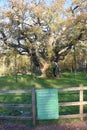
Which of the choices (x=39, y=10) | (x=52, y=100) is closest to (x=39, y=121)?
(x=52, y=100)

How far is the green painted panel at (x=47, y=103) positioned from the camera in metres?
9.30

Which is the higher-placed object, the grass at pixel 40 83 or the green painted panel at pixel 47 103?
the green painted panel at pixel 47 103

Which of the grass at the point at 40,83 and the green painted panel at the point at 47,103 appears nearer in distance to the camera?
the green painted panel at the point at 47,103

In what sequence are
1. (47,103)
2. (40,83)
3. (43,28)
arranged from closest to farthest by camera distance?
(47,103), (40,83), (43,28)

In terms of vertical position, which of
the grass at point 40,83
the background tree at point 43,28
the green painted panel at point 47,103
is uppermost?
the background tree at point 43,28

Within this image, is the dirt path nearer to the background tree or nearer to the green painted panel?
the green painted panel

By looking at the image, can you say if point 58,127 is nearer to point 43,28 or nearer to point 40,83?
point 40,83

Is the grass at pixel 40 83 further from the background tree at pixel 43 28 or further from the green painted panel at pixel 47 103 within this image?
the green painted panel at pixel 47 103

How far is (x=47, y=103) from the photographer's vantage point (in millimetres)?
9352

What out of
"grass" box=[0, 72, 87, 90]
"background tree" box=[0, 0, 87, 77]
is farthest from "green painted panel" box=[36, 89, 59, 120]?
"background tree" box=[0, 0, 87, 77]

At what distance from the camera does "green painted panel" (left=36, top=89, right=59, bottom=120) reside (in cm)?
930

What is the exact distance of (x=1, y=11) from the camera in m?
29.3

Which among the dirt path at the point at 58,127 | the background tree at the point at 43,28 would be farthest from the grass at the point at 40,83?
the dirt path at the point at 58,127

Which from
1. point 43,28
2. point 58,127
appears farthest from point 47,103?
point 43,28
